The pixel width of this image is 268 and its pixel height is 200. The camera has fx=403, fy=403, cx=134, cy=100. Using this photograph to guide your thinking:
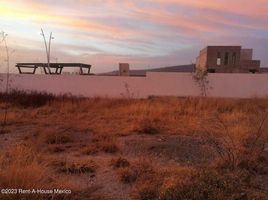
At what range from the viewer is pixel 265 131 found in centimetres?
1016

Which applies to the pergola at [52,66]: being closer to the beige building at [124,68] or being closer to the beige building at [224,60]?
the beige building at [124,68]

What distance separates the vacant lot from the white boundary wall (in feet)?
41.7

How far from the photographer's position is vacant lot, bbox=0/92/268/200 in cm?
571

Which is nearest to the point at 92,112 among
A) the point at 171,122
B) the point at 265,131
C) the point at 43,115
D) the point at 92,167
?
Answer: the point at 43,115

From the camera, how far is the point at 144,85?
28938 millimetres

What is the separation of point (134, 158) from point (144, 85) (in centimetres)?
2070

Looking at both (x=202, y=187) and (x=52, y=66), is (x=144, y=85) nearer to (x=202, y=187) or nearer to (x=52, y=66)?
(x=52, y=66)

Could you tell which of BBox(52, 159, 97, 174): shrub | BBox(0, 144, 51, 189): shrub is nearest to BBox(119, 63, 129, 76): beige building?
BBox(52, 159, 97, 174): shrub

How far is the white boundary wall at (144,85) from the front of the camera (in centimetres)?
2856

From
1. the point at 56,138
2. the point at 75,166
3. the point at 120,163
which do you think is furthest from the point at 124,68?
the point at 75,166

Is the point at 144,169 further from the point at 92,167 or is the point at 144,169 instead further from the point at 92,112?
the point at 92,112

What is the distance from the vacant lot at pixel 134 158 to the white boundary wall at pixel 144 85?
1271 centimetres

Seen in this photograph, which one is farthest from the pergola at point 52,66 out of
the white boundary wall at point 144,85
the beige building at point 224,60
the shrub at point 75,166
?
the shrub at point 75,166

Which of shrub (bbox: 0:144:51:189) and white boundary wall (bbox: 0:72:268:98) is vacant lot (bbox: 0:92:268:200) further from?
white boundary wall (bbox: 0:72:268:98)
